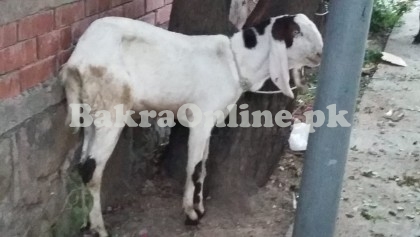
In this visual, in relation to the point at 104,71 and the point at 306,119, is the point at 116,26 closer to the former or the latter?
the point at 104,71

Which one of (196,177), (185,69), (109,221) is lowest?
(109,221)

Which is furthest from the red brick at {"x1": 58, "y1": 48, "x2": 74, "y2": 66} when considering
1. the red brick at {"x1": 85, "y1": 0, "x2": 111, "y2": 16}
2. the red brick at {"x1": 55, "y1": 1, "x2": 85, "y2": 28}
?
the red brick at {"x1": 85, "y1": 0, "x2": 111, "y2": 16}

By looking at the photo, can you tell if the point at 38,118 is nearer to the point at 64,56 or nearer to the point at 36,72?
the point at 36,72

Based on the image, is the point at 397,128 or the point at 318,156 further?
the point at 397,128

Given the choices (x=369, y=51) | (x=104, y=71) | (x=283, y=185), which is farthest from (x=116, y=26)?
(x=369, y=51)

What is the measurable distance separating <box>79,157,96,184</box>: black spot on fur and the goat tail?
27 centimetres

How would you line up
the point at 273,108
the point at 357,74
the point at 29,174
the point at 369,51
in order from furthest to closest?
1. the point at 369,51
2. the point at 273,108
3. the point at 29,174
4. the point at 357,74

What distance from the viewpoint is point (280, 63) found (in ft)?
12.7

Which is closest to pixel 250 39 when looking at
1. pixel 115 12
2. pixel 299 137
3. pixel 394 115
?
pixel 115 12

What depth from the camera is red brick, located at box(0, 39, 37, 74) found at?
3.26m

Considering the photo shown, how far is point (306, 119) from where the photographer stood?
6086mm

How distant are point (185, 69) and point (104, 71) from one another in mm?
465

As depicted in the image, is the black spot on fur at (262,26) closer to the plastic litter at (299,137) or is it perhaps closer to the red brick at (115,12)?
the red brick at (115,12)

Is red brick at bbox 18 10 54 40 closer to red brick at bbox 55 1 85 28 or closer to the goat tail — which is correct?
red brick at bbox 55 1 85 28
